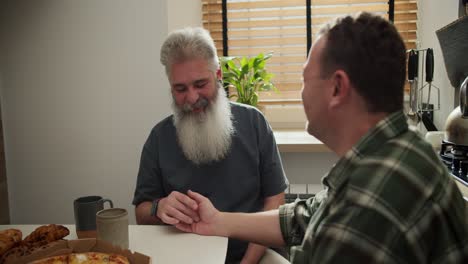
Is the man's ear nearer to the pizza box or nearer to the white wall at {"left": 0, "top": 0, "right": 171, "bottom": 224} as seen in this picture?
the pizza box

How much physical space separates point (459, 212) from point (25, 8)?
228 centimetres

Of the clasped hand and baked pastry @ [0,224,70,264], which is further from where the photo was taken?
the clasped hand

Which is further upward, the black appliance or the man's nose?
the man's nose

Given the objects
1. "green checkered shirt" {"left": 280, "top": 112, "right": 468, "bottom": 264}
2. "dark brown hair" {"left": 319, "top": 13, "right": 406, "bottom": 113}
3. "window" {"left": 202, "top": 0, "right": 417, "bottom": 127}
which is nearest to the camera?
"green checkered shirt" {"left": 280, "top": 112, "right": 468, "bottom": 264}

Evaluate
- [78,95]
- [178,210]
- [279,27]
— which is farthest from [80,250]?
[279,27]

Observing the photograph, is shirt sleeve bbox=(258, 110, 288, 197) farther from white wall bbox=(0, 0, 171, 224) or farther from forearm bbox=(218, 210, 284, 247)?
white wall bbox=(0, 0, 171, 224)

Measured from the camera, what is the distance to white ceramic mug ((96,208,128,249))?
2.98 ft

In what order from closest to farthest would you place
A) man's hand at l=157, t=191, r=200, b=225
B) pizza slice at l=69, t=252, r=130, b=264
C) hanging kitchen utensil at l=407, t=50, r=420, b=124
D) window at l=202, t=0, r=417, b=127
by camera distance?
pizza slice at l=69, t=252, r=130, b=264 < man's hand at l=157, t=191, r=200, b=225 < hanging kitchen utensil at l=407, t=50, r=420, b=124 < window at l=202, t=0, r=417, b=127

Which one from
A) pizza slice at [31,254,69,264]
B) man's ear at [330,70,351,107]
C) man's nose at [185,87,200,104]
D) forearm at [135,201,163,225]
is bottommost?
forearm at [135,201,163,225]

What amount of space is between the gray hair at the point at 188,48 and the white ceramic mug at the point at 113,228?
68cm

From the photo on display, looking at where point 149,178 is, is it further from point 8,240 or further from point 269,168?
point 8,240

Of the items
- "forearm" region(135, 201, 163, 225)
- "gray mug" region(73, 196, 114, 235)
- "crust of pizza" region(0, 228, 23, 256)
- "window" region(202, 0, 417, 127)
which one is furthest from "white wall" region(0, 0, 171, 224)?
"crust of pizza" region(0, 228, 23, 256)

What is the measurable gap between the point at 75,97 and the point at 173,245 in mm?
1441

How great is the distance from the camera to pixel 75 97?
2154 millimetres
